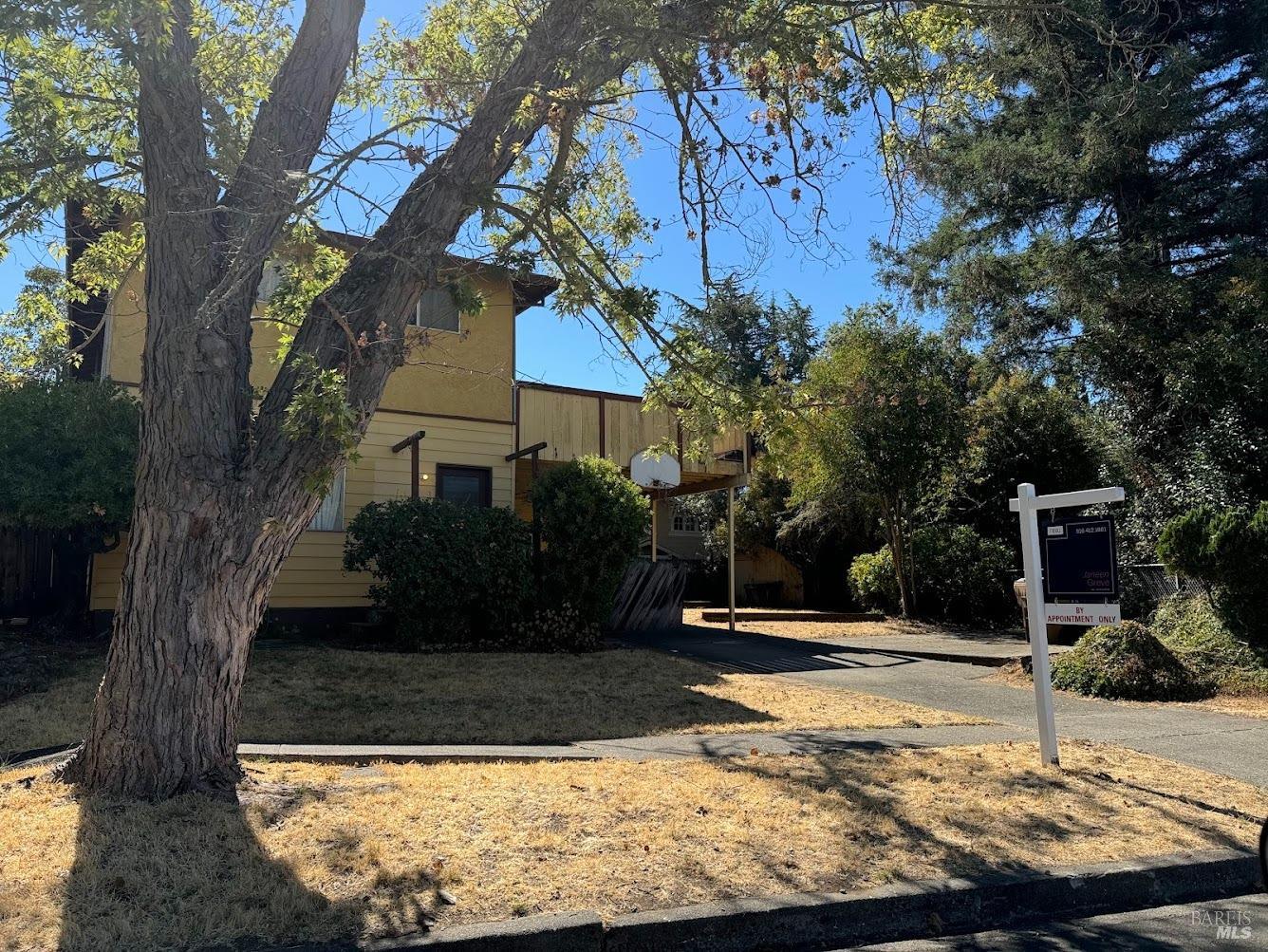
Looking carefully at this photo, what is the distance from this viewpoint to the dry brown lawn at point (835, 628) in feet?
57.9

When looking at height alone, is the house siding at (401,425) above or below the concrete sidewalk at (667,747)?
above

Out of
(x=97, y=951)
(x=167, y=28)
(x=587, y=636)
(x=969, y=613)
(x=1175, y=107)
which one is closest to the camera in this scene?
(x=97, y=951)

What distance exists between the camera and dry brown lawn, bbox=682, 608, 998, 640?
17658 millimetres

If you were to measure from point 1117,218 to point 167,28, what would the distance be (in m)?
16.0

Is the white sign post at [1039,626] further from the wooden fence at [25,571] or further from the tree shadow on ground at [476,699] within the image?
the wooden fence at [25,571]

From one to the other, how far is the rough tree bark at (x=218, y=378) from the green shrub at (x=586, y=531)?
7.27m

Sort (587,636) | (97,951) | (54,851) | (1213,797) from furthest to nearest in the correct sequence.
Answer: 1. (587,636)
2. (1213,797)
3. (54,851)
4. (97,951)

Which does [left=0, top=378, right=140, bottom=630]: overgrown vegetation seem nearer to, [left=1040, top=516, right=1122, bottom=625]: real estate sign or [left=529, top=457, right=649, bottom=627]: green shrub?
[left=529, top=457, right=649, bottom=627]: green shrub

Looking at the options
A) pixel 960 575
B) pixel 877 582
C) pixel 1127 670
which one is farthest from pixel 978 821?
pixel 877 582

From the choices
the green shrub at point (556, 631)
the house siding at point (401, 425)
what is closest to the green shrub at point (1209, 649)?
the green shrub at point (556, 631)

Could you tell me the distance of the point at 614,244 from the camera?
30.9 ft

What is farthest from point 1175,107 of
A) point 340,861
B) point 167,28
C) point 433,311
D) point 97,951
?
point 97,951

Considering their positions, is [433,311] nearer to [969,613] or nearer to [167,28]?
[167,28]

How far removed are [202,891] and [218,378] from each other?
2907 millimetres
